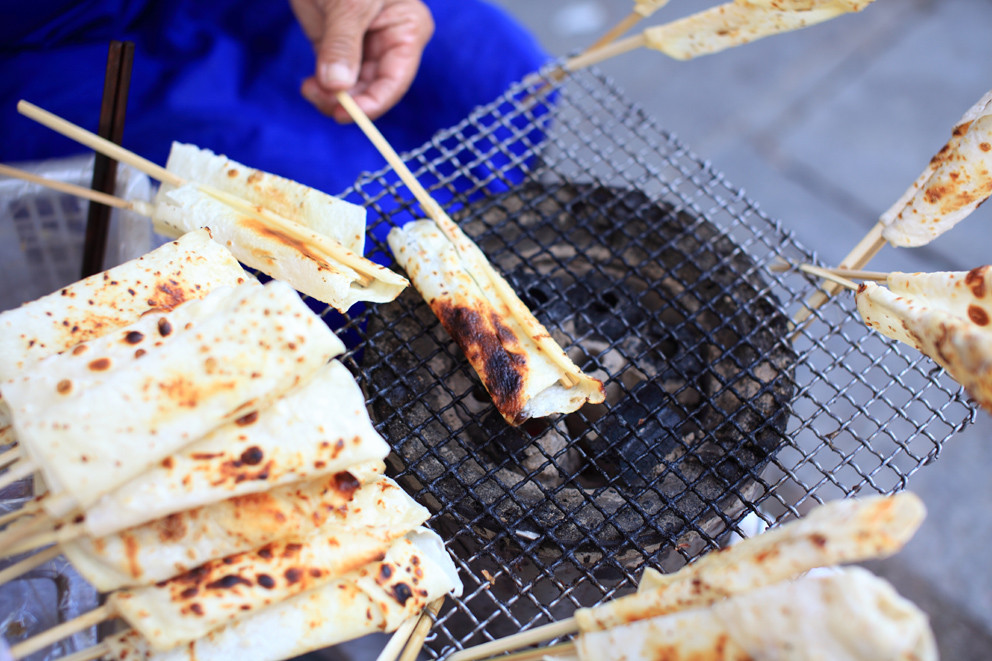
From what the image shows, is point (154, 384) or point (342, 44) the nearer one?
point (154, 384)

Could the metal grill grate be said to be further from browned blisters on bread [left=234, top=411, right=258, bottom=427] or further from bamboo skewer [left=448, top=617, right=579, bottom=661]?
browned blisters on bread [left=234, top=411, right=258, bottom=427]

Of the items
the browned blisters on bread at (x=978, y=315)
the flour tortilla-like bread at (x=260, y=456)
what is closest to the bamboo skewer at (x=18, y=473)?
the flour tortilla-like bread at (x=260, y=456)

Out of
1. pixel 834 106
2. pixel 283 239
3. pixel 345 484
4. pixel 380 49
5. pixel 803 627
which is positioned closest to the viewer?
pixel 803 627

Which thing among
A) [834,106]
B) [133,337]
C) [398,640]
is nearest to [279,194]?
[133,337]

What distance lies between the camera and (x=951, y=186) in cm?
248

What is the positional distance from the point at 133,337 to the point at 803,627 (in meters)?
2.02

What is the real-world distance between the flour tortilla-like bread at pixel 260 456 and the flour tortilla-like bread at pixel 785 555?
34.6 inches

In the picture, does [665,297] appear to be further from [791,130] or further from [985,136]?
[791,130]

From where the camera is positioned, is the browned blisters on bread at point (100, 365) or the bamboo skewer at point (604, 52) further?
the bamboo skewer at point (604, 52)

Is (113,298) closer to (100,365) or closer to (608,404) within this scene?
(100,365)

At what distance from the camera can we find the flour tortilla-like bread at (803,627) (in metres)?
1.46

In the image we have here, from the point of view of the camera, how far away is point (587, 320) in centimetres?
294

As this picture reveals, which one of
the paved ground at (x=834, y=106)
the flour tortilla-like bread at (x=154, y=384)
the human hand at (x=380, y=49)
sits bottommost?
the paved ground at (x=834, y=106)

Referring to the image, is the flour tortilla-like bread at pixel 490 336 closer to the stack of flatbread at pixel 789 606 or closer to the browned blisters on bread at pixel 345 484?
the browned blisters on bread at pixel 345 484
